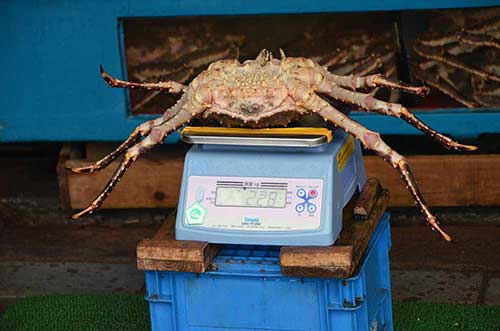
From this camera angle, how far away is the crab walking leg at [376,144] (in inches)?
111

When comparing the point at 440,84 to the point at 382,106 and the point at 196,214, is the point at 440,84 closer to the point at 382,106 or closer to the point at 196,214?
the point at 382,106

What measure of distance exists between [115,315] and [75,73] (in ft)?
4.04

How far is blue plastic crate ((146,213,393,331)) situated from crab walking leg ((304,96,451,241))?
Answer: 0.81 ft

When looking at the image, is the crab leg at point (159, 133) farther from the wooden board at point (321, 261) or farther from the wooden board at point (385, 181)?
the wooden board at point (385, 181)

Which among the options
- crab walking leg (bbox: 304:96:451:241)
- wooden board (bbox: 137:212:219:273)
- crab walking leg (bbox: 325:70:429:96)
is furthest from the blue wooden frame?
wooden board (bbox: 137:212:219:273)

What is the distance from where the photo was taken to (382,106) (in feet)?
9.57

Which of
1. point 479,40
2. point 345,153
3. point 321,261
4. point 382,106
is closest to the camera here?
point 321,261

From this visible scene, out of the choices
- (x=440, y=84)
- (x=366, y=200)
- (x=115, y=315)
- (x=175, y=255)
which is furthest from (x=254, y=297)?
(x=440, y=84)

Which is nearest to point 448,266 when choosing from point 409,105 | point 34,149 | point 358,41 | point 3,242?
point 409,105

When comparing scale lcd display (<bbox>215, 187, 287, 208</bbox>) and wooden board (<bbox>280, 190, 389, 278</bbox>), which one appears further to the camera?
scale lcd display (<bbox>215, 187, 287, 208</bbox>)

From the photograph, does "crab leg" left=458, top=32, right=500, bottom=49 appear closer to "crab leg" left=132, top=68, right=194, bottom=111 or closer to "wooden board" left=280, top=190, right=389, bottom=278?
"crab leg" left=132, top=68, right=194, bottom=111

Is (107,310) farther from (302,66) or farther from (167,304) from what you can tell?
(302,66)

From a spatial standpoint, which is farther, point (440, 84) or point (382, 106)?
point (440, 84)

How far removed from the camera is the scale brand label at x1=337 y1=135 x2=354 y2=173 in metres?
3.01
